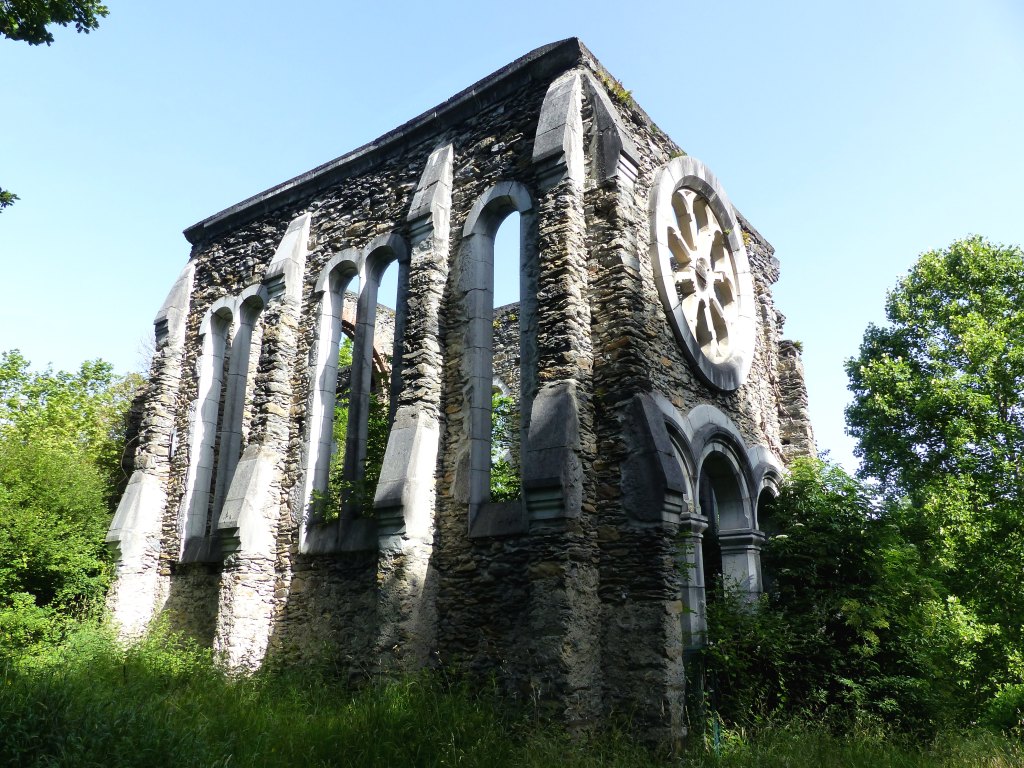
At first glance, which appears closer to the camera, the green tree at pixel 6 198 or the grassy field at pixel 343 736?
the grassy field at pixel 343 736

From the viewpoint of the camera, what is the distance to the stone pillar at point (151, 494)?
10859mm

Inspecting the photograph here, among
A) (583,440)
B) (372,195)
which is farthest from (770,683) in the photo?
(372,195)

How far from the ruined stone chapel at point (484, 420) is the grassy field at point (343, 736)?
0.42 m

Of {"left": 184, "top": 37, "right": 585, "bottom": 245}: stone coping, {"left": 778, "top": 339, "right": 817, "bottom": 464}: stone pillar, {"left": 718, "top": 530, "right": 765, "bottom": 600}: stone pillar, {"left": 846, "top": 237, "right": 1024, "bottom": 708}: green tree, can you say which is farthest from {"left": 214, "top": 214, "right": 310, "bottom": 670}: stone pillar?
{"left": 846, "top": 237, "right": 1024, "bottom": 708}: green tree

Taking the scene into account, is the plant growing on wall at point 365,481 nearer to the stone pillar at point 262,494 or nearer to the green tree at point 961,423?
the stone pillar at point 262,494

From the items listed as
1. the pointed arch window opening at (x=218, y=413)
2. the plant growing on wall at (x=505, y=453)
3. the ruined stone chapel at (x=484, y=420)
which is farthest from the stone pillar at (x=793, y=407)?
the pointed arch window opening at (x=218, y=413)

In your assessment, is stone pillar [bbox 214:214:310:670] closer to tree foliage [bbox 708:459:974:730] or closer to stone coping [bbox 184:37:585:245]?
stone coping [bbox 184:37:585:245]

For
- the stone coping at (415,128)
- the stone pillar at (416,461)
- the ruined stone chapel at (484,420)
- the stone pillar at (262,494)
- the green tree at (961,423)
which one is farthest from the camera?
the green tree at (961,423)

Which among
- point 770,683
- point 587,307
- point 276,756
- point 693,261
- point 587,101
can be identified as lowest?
point 276,756

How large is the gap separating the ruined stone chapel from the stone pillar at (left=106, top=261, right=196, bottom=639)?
0.15 ft

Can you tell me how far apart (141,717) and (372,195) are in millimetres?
7454

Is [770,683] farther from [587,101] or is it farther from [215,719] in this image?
[587,101]

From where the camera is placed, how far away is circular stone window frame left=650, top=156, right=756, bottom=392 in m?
8.34

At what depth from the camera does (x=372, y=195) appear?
414 inches
